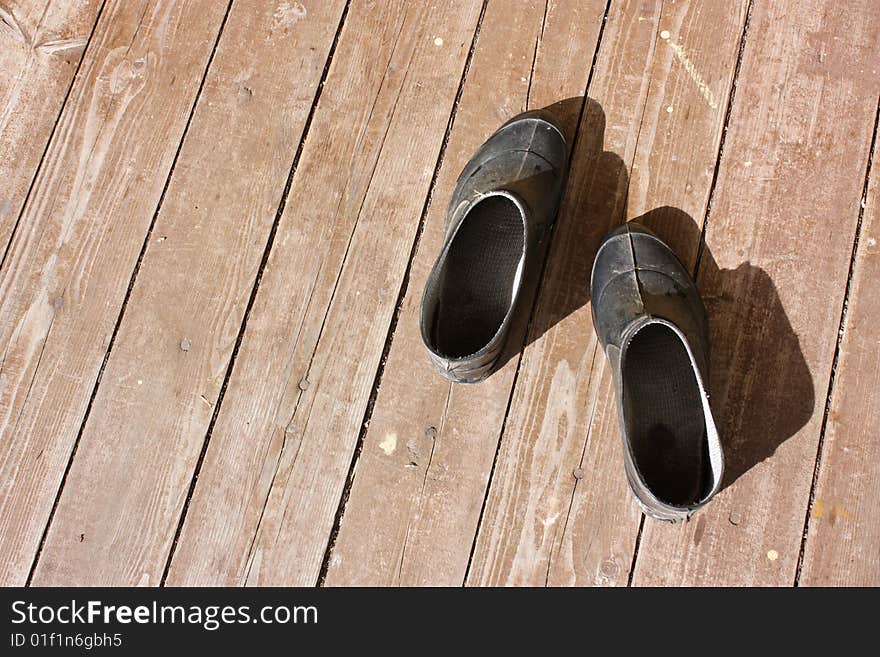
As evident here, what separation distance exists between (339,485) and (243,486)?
0.75 feet

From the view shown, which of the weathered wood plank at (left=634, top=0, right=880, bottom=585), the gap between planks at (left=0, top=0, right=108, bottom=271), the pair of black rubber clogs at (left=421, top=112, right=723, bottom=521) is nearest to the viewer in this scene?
the pair of black rubber clogs at (left=421, top=112, right=723, bottom=521)

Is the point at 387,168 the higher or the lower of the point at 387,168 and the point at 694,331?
the higher

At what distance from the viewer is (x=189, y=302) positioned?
1.58 meters

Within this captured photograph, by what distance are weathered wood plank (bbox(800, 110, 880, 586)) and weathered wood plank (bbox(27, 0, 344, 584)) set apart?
4.54ft

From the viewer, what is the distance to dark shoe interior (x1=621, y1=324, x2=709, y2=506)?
1405mm

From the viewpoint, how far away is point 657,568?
147 centimetres

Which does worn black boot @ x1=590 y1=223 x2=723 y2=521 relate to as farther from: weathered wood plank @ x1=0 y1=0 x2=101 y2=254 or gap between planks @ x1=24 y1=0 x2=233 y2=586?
weathered wood plank @ x1=0 y1=0 x2=101 y2=254

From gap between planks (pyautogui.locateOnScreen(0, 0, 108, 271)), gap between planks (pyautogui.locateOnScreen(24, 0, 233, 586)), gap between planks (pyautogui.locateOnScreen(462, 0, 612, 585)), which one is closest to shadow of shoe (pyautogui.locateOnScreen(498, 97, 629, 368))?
gap between planks (pyautogui.locateOnScreen(462, 0, 612, 585))

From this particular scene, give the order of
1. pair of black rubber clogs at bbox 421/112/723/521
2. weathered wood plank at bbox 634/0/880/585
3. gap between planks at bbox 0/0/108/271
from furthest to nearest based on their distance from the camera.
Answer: gap between planks at bbox 0/0/108/271 → weathered wood plank at bbox 634/0/880/585 → pair of black rubber clogs at bbox 421/112/723/521

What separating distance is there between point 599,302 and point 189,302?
3.18ft

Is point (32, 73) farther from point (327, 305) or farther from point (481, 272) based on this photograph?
point (481, 272)

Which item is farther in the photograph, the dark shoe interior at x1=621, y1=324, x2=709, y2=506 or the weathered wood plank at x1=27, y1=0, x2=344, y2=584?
the weathered wood plank at x1=27, y1=0, x2=344, y2=584
